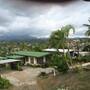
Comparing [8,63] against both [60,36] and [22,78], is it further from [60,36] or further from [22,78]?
[60,36]

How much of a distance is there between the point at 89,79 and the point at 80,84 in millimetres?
1971

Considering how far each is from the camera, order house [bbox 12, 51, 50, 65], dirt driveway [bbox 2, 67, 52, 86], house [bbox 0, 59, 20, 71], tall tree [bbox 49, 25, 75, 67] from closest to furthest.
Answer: dirt driveway [bbox 2, 67, 52, 86]
house [bbox 0, 59, 20, 71]
tall tree [bbox 49, 25, 75, 67]
house [bbox 12, 51, 50, 65]

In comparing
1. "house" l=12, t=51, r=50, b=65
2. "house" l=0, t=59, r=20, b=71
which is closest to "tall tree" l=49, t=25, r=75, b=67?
"house" l=12, t=51, r=50, b=65

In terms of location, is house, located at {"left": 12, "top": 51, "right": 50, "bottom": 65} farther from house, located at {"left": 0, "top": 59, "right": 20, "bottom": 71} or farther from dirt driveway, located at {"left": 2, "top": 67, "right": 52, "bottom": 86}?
dirt driveway, located at {"left": 2, "top": 67, "right": 52, "bottom": 86}

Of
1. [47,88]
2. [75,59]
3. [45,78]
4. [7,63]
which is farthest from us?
[75,59]

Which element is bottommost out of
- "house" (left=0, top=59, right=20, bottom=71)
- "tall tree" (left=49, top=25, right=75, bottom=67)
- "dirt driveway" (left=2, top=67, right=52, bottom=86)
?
"dirt driveway" (left=2, top=67, right=52, bottom=86)

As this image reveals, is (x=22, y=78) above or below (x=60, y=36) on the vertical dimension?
below

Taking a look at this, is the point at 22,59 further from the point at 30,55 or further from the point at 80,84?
the point at 80,84

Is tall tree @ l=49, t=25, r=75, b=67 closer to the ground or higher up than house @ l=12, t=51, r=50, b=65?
higher up

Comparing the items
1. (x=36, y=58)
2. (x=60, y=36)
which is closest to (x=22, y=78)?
(x=60, y=36)

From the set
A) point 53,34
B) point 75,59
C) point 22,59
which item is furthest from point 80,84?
point 22,59

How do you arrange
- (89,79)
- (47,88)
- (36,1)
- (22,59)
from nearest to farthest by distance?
(36,1), (47,88), (89,79), (22,59)

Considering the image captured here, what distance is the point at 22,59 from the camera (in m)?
30.7

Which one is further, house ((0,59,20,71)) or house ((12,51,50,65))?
house ((12,51,50,65))
